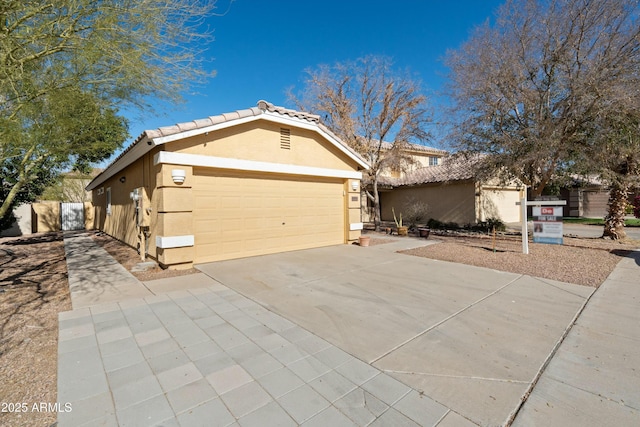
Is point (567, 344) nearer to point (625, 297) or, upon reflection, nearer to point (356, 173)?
point (625, 297)

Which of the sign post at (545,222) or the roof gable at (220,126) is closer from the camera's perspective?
the roof gable at (220,126)

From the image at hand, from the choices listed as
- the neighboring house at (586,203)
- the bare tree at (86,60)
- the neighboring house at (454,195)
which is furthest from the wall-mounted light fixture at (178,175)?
the neighboring house at (586,203)

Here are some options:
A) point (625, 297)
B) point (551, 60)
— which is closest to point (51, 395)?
point (625, 297)

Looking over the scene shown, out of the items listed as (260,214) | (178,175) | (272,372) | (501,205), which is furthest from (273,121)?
(501,205)

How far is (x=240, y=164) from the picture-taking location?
7.81m

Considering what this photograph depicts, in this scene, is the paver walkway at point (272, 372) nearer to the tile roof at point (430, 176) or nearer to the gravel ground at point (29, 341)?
the gravel ground at point (29, 341)

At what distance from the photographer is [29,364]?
300 cm

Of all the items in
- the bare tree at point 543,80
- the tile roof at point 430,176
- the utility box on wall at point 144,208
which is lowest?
the utility box on wall at point 144,208

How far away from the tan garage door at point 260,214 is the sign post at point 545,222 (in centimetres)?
569

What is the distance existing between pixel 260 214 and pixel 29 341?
550cm

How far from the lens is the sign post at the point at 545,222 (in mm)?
8766

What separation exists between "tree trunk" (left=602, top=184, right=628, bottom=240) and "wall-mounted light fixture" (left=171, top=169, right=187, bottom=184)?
14.2 m

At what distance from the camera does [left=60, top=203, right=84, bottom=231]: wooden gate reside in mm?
19266

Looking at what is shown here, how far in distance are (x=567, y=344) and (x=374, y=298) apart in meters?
2.49
